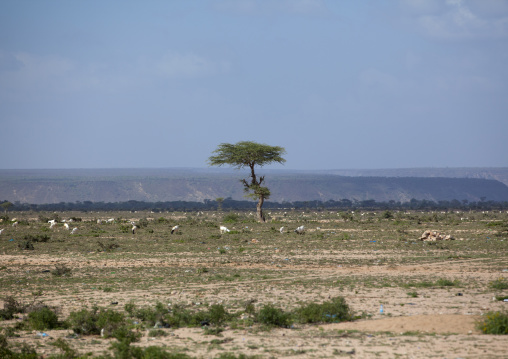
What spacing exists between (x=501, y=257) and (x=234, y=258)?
1027 centimetres

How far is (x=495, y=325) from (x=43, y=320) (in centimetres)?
886

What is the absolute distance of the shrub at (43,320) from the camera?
1351cm

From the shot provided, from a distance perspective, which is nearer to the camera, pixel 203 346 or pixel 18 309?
pixel 203 346

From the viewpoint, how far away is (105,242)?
1272 inches

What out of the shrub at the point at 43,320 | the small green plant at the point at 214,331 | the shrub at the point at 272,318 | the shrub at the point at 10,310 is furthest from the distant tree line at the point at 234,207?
the small green plant at the point at 214,331

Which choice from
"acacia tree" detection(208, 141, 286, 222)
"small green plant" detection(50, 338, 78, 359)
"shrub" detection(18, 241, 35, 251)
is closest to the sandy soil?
"small green plant" detection(50, 338, 78, 359)

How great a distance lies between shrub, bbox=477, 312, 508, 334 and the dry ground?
0.66 ft

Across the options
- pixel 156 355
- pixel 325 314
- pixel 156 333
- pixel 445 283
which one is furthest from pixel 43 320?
pixel 445 283

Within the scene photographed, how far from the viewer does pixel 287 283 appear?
19219 millimetres

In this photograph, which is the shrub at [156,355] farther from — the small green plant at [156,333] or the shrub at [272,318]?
the shrub at [272,318]

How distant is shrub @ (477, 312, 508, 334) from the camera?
39.3ft

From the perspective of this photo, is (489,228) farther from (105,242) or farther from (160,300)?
(160,300)

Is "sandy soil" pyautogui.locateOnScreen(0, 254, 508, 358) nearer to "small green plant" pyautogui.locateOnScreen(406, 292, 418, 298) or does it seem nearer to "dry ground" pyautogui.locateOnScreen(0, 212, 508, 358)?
"dry ground" pyautogui.locateOnScreen(0, 212, 508, 358)

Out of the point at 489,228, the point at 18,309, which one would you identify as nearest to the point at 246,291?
the point at 18,309
